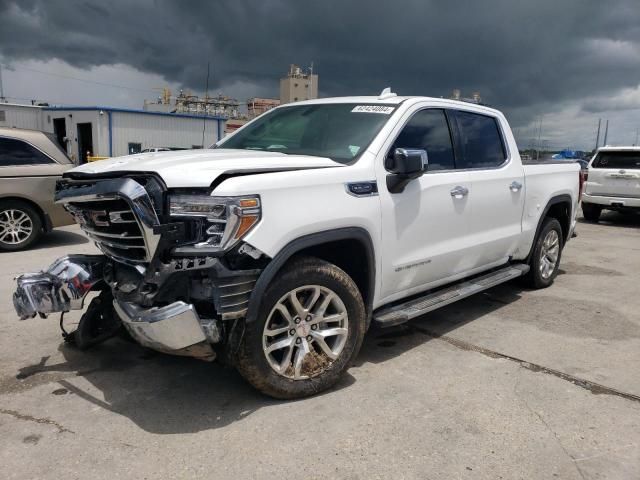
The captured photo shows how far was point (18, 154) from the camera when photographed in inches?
314

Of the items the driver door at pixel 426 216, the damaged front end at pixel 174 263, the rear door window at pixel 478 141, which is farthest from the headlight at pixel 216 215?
the rear door window at pixel 478 141

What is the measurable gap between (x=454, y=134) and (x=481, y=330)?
1768 mm

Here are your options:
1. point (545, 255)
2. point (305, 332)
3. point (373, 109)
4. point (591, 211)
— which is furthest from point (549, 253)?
point (591, 211)

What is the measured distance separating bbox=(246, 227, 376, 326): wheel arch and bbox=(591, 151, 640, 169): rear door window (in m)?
11.2

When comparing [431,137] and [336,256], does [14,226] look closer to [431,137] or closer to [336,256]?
[336,256]

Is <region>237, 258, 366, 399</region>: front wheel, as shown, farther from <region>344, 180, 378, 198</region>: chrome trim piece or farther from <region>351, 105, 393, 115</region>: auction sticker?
<region>351, 105, 393, 115</region>: auction sticker

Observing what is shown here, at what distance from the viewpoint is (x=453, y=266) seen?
464 centimetres

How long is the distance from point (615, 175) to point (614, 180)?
13cm

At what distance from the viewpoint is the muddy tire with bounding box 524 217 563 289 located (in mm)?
6152

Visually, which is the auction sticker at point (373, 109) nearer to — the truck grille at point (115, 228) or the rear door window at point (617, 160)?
the truck grille at point (115, 228)

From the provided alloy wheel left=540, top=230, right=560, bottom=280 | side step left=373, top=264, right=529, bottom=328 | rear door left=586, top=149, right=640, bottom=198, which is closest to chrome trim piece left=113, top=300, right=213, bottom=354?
side step left=373, top=264, right=529, bottom=328

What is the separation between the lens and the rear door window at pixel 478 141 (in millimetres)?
4789

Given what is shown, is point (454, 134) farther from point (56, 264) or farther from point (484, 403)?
point (56, 264)

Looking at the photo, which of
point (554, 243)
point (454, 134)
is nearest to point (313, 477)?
point (454, 134)
